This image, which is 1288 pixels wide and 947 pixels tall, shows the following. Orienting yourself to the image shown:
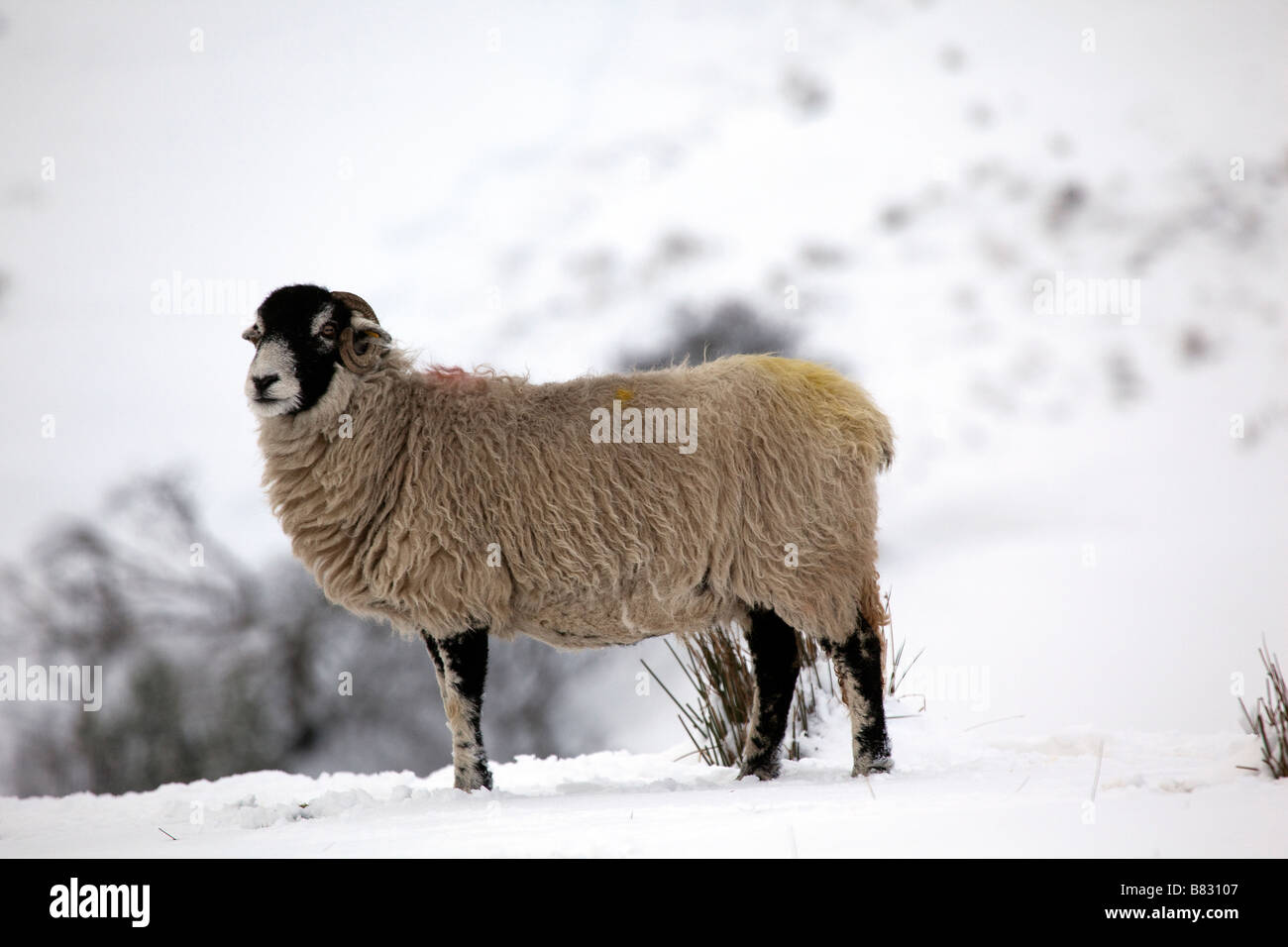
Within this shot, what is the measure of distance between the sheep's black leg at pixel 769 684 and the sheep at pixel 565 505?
0.04ft

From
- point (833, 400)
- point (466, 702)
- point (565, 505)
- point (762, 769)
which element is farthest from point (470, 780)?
point (833, 400)

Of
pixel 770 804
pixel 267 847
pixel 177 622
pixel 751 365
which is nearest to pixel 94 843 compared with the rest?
pixel 267 847

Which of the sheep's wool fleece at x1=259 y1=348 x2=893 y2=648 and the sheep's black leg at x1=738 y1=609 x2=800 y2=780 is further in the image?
the sheep's black leg at x1=738 y1=609 x2=800 y2=780

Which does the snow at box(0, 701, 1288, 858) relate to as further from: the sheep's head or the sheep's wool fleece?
the sheep's head

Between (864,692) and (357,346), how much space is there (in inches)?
129

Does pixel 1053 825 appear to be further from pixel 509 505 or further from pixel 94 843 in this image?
pixel 94 843

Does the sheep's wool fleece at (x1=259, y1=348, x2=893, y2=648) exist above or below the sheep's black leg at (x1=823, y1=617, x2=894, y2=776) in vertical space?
above

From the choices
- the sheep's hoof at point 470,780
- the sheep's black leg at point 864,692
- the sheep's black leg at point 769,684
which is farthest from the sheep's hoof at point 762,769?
the sheep's hoof at point 470,780

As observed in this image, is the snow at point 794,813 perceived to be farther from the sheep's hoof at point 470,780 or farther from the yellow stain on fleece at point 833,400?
the yellow stain on fleece at point 833,400

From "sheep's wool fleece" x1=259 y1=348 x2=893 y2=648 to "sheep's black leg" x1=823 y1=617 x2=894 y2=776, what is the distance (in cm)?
10

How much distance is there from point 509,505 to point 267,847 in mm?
2262

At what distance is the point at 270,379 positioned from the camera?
221 inches

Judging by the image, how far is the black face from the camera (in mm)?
5633

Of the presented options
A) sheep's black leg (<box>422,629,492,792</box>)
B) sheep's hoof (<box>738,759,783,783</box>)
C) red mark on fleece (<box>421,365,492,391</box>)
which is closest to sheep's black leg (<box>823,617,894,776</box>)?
sheep's hoof (<box>738,759,783,783</box>)
